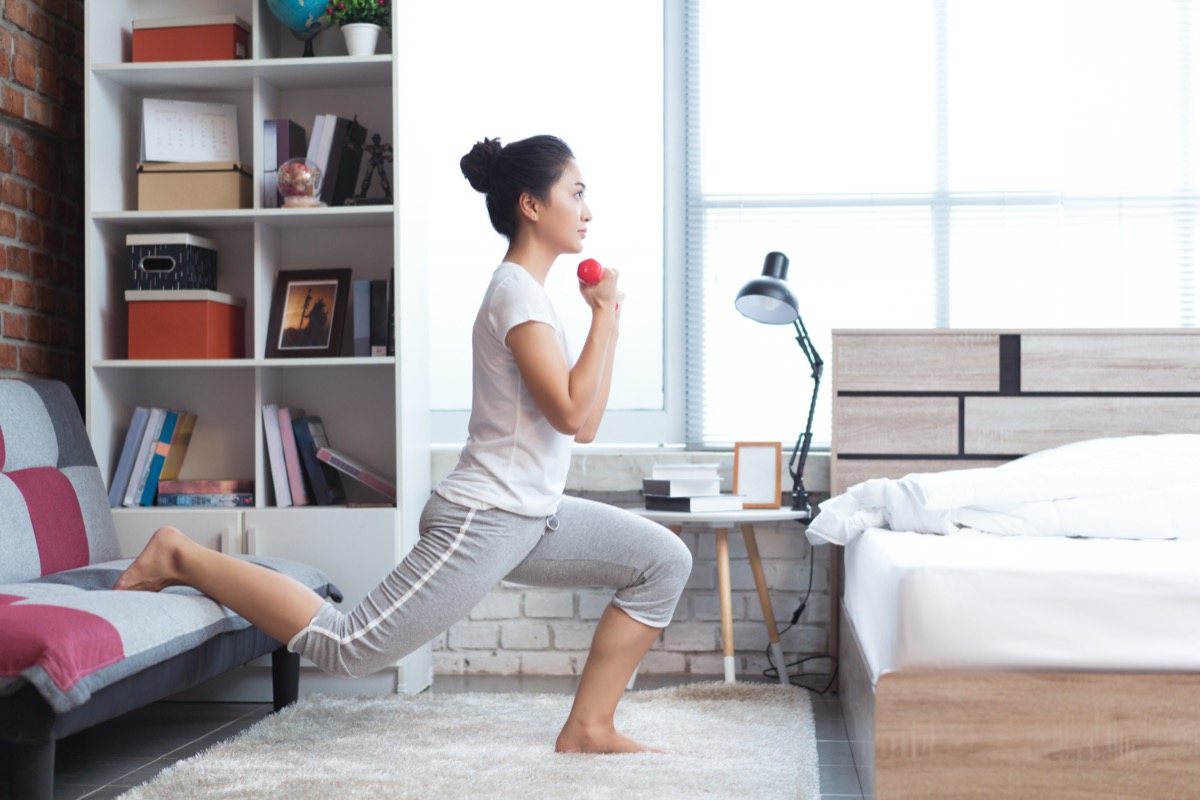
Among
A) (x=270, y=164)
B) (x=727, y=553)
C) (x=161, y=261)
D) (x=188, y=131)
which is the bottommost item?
(x=727, y=553)

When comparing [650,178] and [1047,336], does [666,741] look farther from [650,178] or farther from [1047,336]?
[650,178]

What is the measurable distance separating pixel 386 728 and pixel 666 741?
24.3 inches

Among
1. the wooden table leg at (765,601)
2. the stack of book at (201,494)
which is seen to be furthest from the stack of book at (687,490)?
the stack of book at (201,494)

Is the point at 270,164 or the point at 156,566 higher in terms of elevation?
the point at 270,164

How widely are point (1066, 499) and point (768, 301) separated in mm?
903

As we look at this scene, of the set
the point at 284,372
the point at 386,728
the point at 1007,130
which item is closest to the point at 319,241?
the point at 284,372

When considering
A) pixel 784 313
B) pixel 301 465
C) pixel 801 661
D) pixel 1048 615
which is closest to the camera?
pixel 1048 615

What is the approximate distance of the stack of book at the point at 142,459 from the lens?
3.11 metres

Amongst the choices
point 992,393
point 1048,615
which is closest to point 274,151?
point 992,393

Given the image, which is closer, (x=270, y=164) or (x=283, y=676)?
(x=283, y=676)

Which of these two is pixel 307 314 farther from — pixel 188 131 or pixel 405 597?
pixel 405 597

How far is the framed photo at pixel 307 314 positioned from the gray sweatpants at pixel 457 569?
100 centimetres

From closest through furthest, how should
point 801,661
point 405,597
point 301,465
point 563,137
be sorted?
point 405,597 → point 301,465 → point 801,661 → point 563,137

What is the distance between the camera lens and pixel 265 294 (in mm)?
3158
